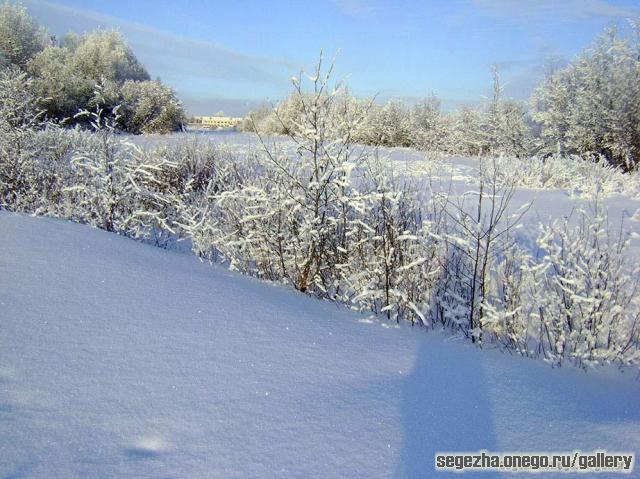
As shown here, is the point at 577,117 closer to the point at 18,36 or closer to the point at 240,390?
the point at 240,390

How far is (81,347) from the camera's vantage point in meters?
2.24

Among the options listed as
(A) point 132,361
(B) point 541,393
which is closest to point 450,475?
(B) point 541,393

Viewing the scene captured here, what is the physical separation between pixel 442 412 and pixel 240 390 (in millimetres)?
983

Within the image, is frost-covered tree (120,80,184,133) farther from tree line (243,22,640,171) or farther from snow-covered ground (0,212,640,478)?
snow-covered ground (0,212,640,478)

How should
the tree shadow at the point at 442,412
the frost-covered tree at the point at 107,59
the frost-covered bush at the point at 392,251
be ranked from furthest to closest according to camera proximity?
the frost-covered tree at the point at 107,59 → the frost-covered bush at the point at 392,251 → the tree shadow at the point at 442,412

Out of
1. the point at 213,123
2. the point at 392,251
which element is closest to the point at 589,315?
the point at 392,251

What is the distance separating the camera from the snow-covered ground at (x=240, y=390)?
1663mm

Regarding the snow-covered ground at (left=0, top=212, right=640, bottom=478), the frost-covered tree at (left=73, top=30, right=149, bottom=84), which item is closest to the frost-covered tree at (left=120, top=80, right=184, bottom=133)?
the frost-covered tree at (left=73, top=30, right=149, bottom=84)

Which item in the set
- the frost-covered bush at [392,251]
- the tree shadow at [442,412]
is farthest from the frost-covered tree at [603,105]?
the tree shadow at [442,412]

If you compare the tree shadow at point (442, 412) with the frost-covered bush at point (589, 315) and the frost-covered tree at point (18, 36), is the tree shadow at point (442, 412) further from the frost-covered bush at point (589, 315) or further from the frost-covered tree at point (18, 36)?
the frost-covered tree at point (18, 36)

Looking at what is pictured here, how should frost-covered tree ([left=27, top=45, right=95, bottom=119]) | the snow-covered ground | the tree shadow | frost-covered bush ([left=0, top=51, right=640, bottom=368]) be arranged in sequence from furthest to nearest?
frost-covered tree ([left=27, top=45, right=95, bottom=119]) < frost-covered bush ([left=0, top=51, right=640, bottom=368]) < the tree shadow < the snow-covered ground

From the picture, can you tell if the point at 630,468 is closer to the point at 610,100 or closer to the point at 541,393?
the point at 541,393

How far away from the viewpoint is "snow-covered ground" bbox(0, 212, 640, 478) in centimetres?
166

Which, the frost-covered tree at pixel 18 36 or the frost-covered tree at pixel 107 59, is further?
the frost-covered tree at pixel 107 59
